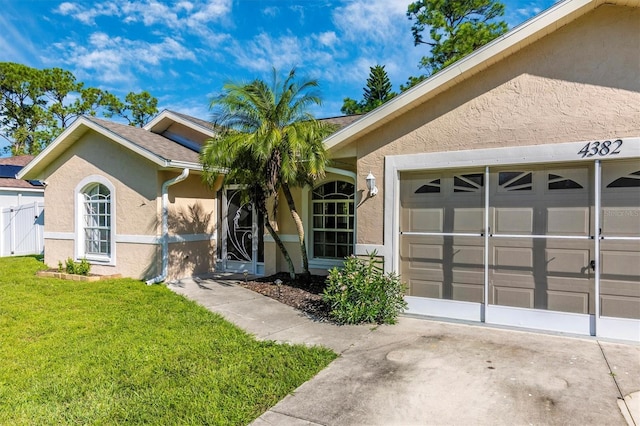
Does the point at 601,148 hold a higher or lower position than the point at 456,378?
higher

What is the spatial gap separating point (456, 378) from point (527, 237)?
10.0ft

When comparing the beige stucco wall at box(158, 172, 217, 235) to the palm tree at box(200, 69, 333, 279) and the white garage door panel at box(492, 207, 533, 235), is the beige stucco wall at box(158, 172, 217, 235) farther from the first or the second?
the white garage door panel at box(492, 207, 533, 235)

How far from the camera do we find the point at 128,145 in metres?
10.0

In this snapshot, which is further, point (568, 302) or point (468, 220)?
point (468, 220)

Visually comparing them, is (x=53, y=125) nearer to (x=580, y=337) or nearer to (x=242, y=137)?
(x=242, y=137)

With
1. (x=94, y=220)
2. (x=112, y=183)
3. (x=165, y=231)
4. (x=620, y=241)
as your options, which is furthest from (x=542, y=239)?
(x=94, y=220)

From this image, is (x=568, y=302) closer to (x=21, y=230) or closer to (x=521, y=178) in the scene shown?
(x=521, y=178)

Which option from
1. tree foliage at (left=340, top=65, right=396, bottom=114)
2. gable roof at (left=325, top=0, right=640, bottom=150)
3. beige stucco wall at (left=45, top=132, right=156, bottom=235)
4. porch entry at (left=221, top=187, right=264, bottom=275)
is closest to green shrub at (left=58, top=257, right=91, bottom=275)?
beige stucco wall at (left=45, top=132, right=156, bottom=235)

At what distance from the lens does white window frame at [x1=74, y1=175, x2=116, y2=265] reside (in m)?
10.9

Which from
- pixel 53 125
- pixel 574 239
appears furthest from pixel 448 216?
pixel 53 125

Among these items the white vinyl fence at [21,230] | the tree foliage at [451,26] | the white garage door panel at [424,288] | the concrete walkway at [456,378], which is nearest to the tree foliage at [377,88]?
the tree foliage at [451,26]

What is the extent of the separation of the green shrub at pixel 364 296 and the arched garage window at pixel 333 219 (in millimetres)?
2824

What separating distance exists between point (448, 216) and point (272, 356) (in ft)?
13.1

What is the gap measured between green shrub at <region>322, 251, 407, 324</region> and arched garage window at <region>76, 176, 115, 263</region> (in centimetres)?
804
